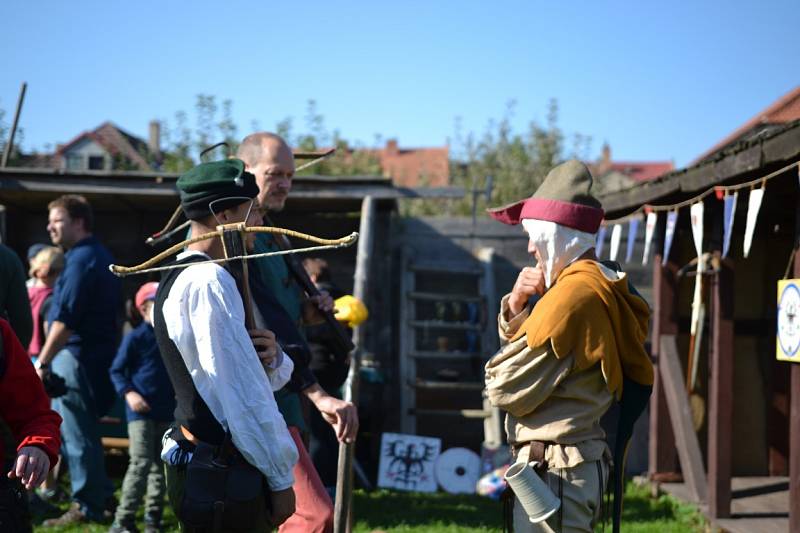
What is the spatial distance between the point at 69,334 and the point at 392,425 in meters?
3.87

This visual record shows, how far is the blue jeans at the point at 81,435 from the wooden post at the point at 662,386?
412 cm

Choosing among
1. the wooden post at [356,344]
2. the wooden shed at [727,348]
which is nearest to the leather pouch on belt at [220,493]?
the wooden post at [356,344]

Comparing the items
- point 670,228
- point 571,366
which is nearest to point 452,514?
point 670,228

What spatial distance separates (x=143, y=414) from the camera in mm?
5930

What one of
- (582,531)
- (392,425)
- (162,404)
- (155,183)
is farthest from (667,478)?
(155,183)

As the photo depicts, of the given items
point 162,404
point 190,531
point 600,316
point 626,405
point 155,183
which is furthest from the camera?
point 155,183

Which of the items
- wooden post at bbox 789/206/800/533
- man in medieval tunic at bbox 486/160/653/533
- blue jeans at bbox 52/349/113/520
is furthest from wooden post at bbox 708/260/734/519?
blue jeans at bbox 52/349/113/520

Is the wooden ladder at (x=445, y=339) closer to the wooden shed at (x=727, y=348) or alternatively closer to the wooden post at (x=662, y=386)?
the wooden post at (x=662, y=386)

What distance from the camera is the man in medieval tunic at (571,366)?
3.21m

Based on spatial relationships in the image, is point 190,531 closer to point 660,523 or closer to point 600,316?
point 600,316

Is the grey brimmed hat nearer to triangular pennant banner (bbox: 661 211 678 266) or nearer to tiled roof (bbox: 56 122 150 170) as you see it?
triangular pennant banner (bbox: 661 211 678 266)

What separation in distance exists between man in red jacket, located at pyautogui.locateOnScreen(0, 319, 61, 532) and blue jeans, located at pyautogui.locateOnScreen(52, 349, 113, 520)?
322cm

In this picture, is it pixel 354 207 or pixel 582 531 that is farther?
pixel 354 207

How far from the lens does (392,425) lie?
30.0 feet
